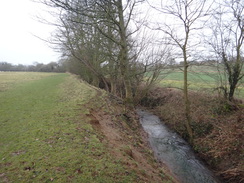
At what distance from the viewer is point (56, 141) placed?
15.1 ft

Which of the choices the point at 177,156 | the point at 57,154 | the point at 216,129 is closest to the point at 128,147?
the point at 57,154

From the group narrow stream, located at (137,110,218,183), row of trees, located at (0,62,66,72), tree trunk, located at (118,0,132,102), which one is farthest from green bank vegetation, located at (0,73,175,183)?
row of trees, located at (0,62,66,72)

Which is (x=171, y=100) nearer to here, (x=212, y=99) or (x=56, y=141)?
(x=212, y=99)

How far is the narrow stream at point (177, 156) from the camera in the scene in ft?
18.8

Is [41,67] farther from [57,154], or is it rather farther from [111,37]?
[57,154]

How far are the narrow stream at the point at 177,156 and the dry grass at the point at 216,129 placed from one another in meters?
0.48

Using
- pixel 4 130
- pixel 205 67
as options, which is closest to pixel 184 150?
pixel 205 67

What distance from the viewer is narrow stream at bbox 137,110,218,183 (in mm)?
5719

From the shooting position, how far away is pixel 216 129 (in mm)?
7855

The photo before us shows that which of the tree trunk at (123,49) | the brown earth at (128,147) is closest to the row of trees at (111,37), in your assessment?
the tree trunk at (123,49)

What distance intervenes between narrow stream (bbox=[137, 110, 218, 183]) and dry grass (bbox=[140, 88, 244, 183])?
0.48 m

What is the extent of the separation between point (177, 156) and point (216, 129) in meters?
2.89

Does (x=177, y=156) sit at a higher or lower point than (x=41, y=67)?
lower

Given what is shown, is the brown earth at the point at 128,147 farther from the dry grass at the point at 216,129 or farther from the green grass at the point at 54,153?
the dry grass at the point at 216,129
